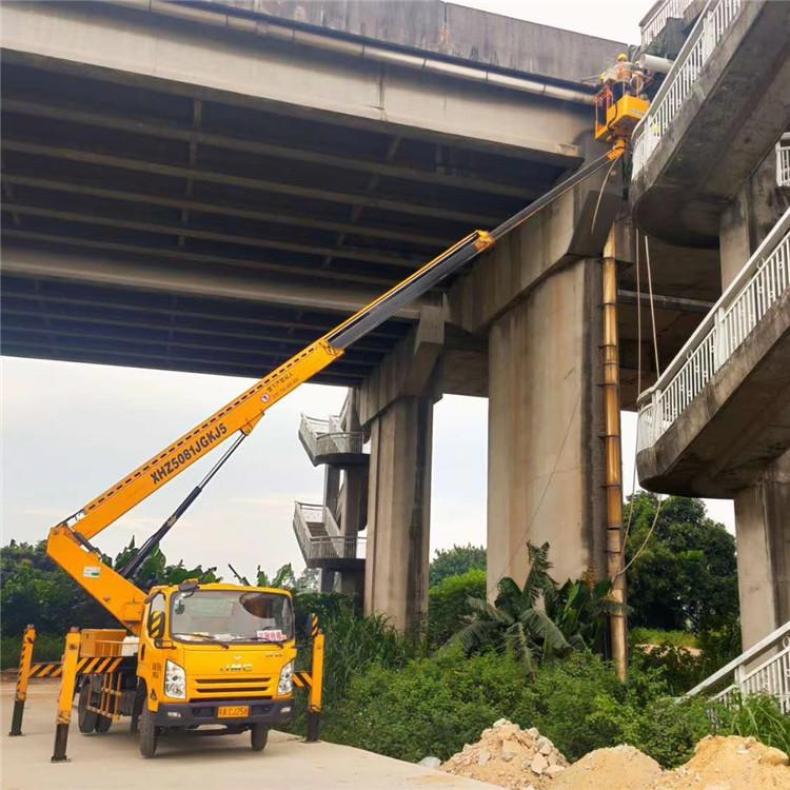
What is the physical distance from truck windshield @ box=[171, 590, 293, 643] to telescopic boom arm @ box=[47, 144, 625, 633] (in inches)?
104

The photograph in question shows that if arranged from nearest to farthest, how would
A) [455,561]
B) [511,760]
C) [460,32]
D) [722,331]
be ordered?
1. [511,760]
2. [722,331]
3. [460,32]
4. [455,561]

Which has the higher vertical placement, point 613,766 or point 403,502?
point 403,502

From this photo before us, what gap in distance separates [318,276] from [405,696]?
14819 millimetres

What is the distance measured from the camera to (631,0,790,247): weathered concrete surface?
12328mm

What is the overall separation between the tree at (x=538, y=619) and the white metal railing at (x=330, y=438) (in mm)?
21116

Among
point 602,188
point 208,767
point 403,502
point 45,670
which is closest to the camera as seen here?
point 208,767

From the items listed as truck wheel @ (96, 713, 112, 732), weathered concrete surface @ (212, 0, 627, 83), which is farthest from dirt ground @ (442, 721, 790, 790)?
weathered concrete surface @ (212, 0, 627, 83)

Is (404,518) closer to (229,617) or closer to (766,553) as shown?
(766,553)

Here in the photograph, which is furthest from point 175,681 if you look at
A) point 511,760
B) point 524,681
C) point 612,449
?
point 612,449

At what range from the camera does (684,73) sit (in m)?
14.5

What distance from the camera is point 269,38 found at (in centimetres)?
1695

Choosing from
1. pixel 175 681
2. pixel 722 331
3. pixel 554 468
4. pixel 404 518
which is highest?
pixel 722 331

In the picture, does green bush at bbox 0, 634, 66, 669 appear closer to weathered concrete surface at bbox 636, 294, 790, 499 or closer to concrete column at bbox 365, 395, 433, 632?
concrete column at bbox 365, 395, 433, 632

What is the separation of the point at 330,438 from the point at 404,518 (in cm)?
945
